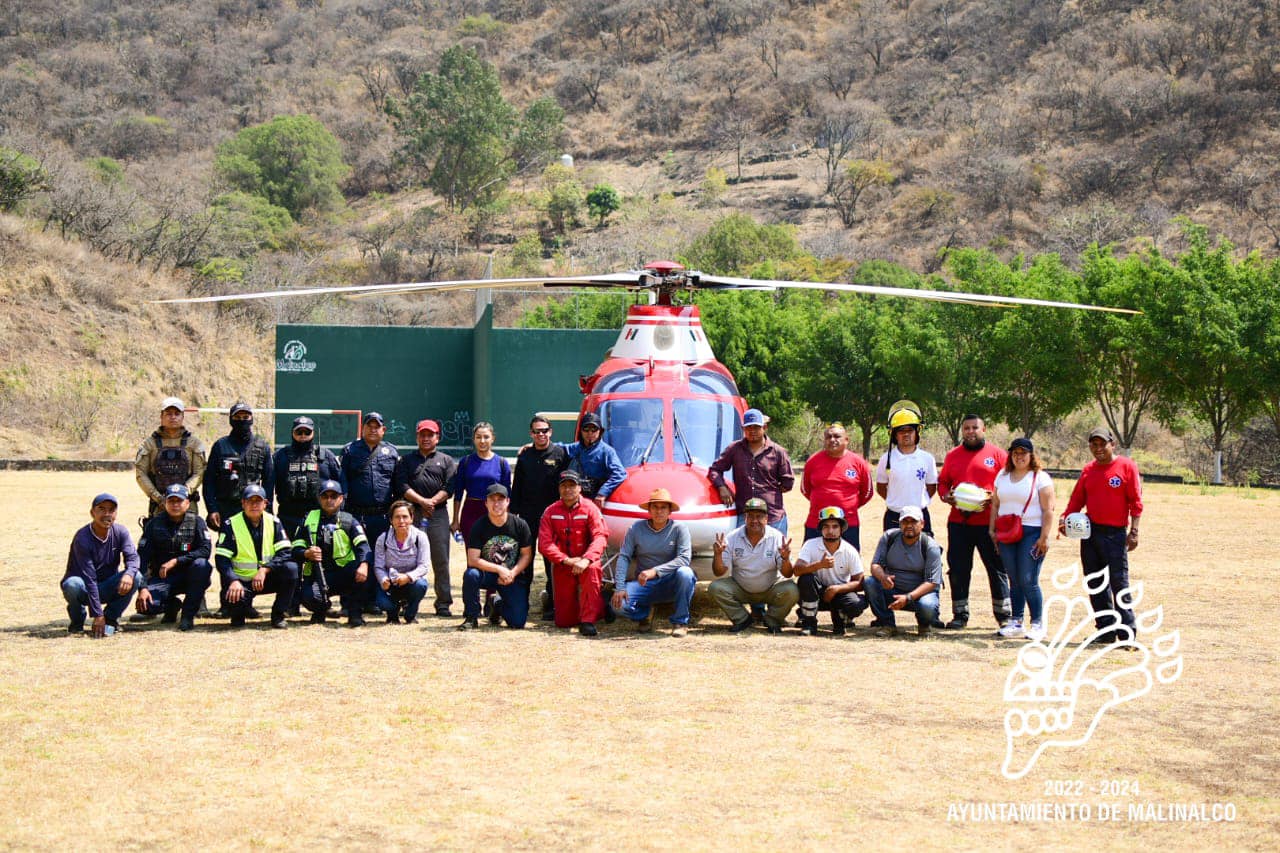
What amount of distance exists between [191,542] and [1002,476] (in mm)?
6396

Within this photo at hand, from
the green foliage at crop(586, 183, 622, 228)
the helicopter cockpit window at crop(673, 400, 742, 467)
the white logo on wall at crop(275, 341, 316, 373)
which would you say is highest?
the green foliage at crop(586, 183, 622, 228)

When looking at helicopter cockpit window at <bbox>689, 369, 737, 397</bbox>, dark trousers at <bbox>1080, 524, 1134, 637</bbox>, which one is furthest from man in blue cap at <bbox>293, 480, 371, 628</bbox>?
dark trousers at <bbox>1080, 524, 1134, 637</bbox>

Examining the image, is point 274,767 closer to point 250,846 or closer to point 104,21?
point 250,846

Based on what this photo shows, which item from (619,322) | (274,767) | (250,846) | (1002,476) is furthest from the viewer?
(619,322)

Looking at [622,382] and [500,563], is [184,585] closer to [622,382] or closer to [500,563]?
[500,563]

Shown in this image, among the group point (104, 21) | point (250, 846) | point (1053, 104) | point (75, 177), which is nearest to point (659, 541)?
point (250, 846)

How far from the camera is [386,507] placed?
11242 mm

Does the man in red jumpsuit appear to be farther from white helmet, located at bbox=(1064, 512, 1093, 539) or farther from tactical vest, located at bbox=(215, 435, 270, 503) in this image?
white helmet, located at bbox=(1064, 512, 1093, 539)

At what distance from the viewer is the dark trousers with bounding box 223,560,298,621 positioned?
10.4m

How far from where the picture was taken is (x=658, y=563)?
412 inches

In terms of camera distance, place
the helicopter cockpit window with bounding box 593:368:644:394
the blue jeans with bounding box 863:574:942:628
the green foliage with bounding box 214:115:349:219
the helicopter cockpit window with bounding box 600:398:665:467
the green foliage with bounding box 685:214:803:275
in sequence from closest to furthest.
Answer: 1. the blue jeans with bounding box 863:574:942:628
2. the helicopter cockpit window with bounding box 600:398:665:467
3. the helicopter cockpit window with bounding box 593:368:644:394
4. the green foliage with bounding box 685:214:803:275
5. the green foliage with bounding box 214:115:349:219

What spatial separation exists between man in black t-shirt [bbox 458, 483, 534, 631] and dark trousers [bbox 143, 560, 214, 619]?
6.72 feet

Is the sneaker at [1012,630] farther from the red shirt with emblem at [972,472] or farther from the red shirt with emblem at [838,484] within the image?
the red shirt with emblem at [838,484]

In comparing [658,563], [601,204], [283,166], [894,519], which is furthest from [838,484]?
[283,166]
